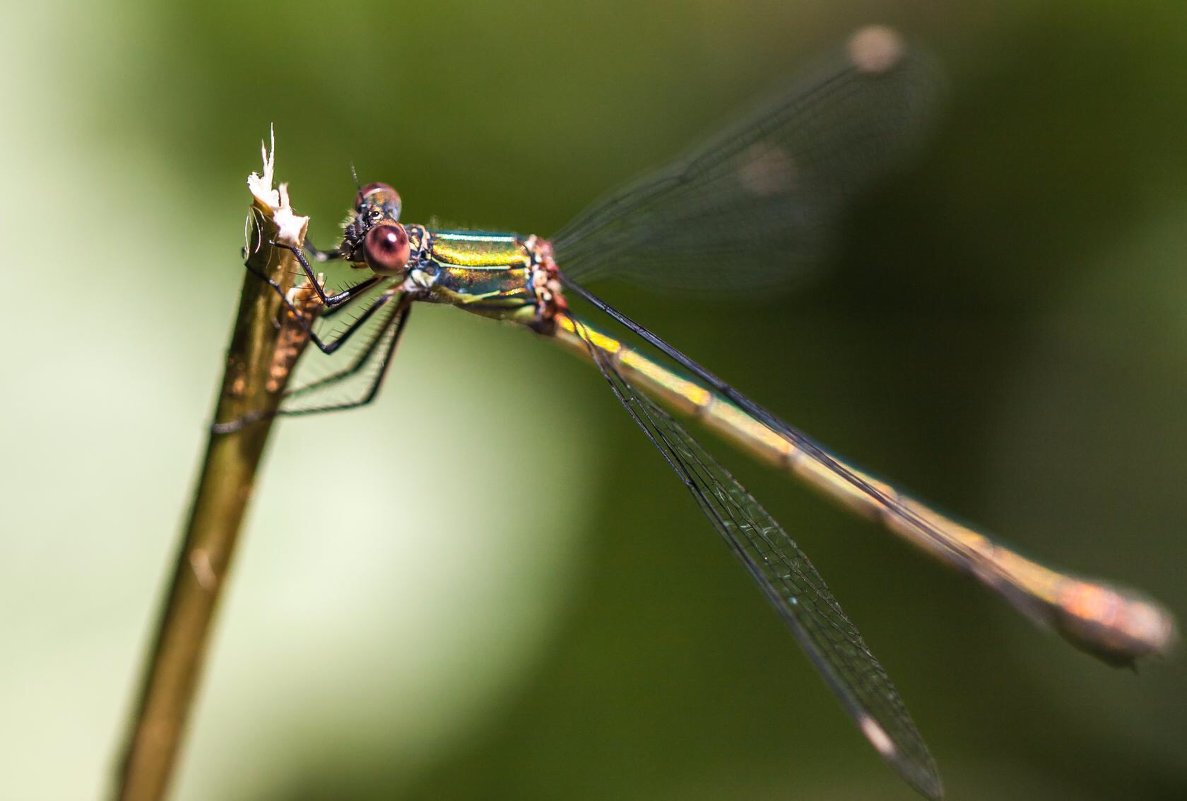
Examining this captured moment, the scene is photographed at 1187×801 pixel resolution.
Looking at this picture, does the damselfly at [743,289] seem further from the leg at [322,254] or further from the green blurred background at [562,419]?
the green blurred background at [562,419]

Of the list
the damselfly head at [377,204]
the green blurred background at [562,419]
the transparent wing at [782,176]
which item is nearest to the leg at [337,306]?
the damselfly head at [377,204]

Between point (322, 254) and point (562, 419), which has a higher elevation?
point (322, 254)

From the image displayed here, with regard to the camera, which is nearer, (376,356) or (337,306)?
(337,306)

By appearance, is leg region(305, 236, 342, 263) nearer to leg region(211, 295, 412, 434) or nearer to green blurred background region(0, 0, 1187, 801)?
leg region(211, 295, 412, 434)

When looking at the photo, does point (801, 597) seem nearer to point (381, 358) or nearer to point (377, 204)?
point (381, 358)

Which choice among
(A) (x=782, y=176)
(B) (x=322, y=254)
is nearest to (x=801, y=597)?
(B) (x=322, y=254)

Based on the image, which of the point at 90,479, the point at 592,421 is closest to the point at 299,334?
the point at 90,479
